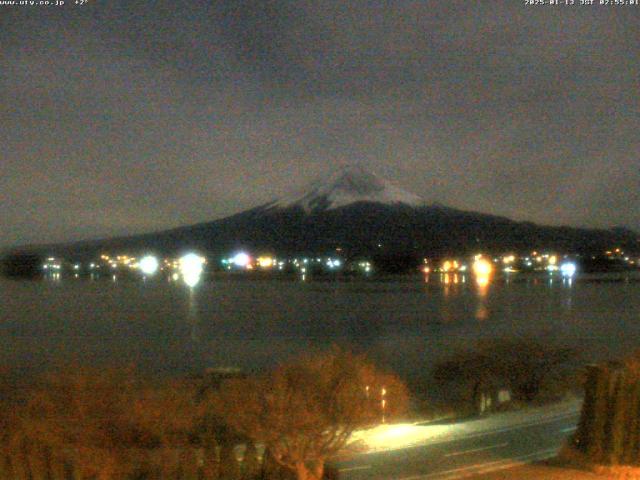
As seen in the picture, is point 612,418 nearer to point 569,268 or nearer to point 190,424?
point 190,424

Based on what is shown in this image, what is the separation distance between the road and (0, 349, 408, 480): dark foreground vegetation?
86.0 inches

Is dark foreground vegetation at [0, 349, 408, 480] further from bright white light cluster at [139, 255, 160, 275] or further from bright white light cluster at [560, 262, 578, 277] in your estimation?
bright white light cluster at [139, 255, 160, 275]

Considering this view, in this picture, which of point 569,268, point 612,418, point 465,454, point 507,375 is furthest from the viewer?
point 569,268

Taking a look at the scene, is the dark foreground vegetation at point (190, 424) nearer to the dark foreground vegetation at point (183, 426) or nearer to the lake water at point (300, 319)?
the dark foreground vegetation at point (183, 426)

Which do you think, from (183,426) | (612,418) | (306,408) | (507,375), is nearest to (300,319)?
(507,375)

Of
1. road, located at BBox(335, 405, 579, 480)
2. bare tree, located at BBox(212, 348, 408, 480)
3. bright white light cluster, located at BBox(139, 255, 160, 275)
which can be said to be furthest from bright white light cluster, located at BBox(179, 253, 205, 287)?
bare tree, located at BBox(212, 348, 408, 480)

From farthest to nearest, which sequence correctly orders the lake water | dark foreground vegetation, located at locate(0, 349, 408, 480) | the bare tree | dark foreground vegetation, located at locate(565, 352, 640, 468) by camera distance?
the lake water < dark foreground vegetation, located at locate(565, 352, 640, 468) < the bare tree < dark foreground vegetation, located at locate(0, 349, 408, 480)

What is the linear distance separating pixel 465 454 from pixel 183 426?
5452 mm

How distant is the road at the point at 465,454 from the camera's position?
37.6ft

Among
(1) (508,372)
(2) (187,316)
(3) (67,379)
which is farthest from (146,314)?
(3) (67,379)

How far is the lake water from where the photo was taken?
1495 inches

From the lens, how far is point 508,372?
2692cm

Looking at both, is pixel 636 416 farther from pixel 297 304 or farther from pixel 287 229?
pixel 287 229

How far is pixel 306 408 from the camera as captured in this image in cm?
895
